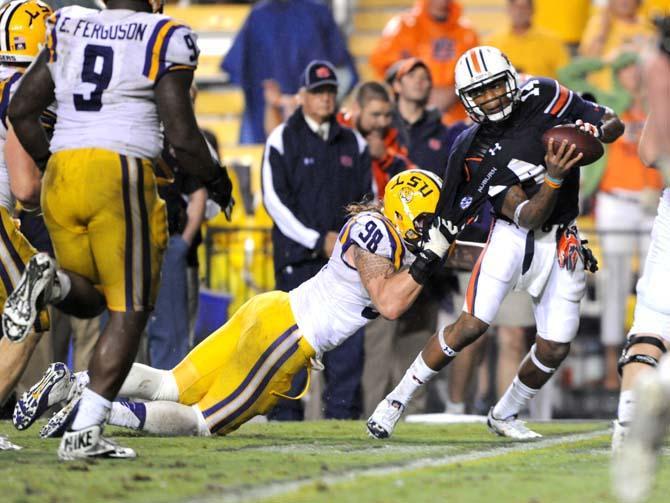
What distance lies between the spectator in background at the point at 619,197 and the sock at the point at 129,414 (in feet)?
17.6

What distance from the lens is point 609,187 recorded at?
12000 mm

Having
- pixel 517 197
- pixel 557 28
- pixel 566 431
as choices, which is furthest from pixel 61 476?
pixel 557 28

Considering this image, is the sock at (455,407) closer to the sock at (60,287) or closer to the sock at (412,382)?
the sock at (412,382)

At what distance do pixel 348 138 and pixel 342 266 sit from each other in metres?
2.84

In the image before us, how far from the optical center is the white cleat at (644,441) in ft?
13.6

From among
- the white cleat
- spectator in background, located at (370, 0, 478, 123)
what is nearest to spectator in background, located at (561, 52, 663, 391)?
spectator in background, located at (370, 0, 478, 123)

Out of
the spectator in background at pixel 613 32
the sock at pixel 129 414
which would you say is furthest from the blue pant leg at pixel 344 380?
the spectator in background at pixel 613 32


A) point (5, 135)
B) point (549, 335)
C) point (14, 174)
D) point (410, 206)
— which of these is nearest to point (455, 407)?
point (549, 335)

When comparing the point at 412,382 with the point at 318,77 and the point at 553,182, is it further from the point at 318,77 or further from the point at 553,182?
the point at 318,77

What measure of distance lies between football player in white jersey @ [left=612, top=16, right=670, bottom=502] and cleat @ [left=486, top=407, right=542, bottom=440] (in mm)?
1299

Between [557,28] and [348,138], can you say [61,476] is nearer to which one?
[348,138]

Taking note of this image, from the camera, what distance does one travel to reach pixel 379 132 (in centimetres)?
990

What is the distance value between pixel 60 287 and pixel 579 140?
2.51 metres

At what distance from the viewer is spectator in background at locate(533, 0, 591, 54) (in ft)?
45.3
